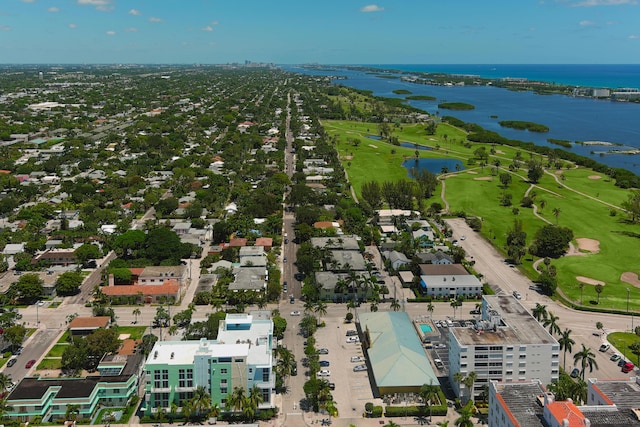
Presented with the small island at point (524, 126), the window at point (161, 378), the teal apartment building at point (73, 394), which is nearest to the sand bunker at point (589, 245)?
the window at point (161, 378)

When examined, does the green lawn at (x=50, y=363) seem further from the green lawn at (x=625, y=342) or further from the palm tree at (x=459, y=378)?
the green lawn at (x=625, y=342)

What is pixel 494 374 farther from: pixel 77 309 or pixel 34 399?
pixel 77 309

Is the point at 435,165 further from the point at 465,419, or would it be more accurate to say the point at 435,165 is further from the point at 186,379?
the point at 186,379

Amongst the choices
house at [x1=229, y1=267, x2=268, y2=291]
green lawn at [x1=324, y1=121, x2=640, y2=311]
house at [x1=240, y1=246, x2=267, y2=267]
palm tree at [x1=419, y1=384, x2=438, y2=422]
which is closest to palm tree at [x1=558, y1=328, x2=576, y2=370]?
palm tree at [x1=419, y1=384, x2=438, y2=422]

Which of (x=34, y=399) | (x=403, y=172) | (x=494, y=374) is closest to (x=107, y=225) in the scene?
(x=34, y=399)

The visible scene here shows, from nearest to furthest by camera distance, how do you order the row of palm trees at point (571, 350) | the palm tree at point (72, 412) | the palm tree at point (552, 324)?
1. the palm tree at point (72, 412)
2. the row of palm trees at point (571, 350)
3. the palm tree at point (552, 324)

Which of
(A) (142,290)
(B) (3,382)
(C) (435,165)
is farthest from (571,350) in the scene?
(C) (435,165)

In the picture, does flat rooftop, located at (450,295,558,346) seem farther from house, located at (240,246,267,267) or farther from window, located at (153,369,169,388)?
house, located at (240,246,267,267)
